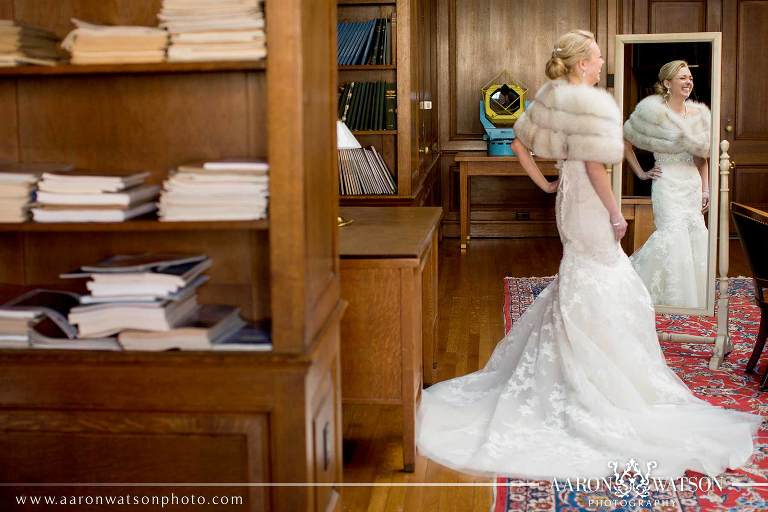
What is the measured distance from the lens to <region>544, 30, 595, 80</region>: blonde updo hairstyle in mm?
3977

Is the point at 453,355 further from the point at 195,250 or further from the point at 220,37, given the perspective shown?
the point at 220,37

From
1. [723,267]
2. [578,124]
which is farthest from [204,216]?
[723,267]

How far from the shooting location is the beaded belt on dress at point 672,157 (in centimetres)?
511

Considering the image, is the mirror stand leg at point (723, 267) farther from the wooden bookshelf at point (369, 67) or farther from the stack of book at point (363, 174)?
the wooden bookshelf at point (369, 67)

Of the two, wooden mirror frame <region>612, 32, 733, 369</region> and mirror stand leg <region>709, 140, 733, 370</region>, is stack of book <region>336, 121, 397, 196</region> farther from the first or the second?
mirror stand leg <region>709, 140, 733, 370</region>

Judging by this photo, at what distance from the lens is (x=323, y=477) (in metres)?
2.72

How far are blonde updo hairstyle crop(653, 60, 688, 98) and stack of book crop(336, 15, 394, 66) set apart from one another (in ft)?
5.76

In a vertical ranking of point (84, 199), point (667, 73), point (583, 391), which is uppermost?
point (667, 73)

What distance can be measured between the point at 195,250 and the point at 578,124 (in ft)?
6.08

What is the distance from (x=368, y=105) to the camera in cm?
622

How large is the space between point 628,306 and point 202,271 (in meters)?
2.09

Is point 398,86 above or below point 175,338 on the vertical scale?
above

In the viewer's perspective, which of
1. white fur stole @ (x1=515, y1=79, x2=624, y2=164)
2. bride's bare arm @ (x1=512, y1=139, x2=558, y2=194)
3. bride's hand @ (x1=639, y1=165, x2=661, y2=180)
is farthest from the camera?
bride's hand @ (x1=639, y1=165, x2=661, y2=180)

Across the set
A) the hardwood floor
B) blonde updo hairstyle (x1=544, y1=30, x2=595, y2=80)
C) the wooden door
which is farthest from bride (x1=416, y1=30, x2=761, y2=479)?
the wooden door
